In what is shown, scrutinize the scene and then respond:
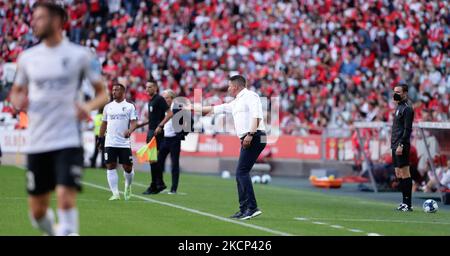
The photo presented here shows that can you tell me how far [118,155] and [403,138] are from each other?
5.37 metres

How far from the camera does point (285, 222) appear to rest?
15.7 metres

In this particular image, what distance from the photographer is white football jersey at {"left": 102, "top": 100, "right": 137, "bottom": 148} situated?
63.8ft

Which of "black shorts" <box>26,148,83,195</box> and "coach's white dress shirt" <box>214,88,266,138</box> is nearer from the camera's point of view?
Result: "black shorts" <box>26,148,83,195</box>

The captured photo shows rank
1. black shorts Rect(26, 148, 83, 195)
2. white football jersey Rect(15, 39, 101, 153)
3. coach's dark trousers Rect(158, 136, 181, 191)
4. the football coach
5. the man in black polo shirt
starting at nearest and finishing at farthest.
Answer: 1. black shorts Rect(26, 148, 83, 195)
2. white football jersey Rect(15, 39, 101, 153)
3. the football coach
4. the man in black polo shirt
5. coach's dark trousers Rect(158, 136, 181, 191)

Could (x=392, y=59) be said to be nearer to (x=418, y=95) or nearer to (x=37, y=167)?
(x=418, y=95)

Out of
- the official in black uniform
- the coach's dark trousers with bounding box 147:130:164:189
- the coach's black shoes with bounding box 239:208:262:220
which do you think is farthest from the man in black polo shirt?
the coach's black shoes with bounding box 239:208:262:220

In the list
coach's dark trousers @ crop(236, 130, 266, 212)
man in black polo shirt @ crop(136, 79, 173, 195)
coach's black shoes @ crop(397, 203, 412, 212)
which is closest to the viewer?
coach's dark trousers @ crop(236, 130, 266, 212)

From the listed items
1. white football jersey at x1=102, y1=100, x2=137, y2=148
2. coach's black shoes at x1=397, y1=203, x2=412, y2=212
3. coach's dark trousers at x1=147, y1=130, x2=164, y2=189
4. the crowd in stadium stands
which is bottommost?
coach's black shoes at x1=397, y1=203, x2=412, y2=212

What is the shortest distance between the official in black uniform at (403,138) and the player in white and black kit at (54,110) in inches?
414

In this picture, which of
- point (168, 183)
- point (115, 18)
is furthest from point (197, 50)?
point (168, 183)

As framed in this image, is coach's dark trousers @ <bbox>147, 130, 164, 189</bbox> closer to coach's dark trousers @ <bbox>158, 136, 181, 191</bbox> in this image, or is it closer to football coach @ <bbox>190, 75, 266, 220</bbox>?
coach's dark trousers @ <bbox>158, 136, 181, 191</bbox>

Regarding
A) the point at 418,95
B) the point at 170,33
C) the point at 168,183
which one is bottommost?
the point at 168,183

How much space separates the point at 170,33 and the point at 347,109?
29.8 feet

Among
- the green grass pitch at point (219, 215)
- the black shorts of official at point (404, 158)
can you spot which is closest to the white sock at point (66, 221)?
the green grass pitch at point (219, 215)
